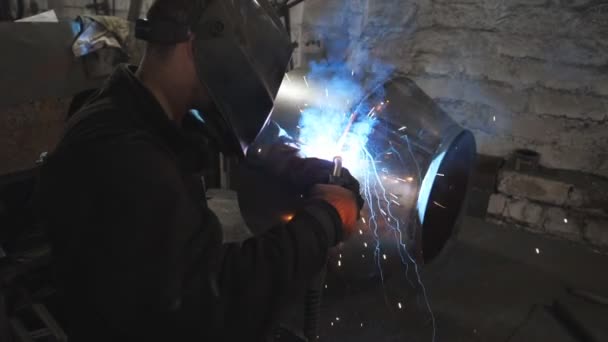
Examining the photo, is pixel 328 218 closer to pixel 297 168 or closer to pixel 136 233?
pixel 297 168

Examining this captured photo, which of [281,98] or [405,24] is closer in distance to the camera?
[281,98]

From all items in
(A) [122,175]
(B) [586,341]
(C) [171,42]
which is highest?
(C) [171,42]

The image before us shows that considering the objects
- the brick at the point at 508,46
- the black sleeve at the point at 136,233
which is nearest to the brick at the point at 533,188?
the brick at the point at 508,46

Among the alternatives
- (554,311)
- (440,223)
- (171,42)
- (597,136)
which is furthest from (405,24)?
(171,42)

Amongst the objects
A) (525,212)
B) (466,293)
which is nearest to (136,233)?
(466,293)

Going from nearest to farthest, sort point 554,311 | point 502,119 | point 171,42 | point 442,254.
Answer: point 171,42, point 442,254, point 554,311, point 502,119

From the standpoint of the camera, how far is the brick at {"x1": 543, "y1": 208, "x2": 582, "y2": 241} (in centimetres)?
278

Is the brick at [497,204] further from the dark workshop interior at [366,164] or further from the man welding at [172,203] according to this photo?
the man welding at [172,203]

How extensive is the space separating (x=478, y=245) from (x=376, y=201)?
1454 mm

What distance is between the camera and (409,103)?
163 centimetres

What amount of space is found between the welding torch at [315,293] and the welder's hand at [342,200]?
0.06 meters

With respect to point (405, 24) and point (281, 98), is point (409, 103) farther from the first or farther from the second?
point (405, 24)

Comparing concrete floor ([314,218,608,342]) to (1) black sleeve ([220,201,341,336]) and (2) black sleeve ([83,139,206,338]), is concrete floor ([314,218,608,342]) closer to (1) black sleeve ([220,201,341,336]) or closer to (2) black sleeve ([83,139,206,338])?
(1) black sleeve ([220,201,341,336])

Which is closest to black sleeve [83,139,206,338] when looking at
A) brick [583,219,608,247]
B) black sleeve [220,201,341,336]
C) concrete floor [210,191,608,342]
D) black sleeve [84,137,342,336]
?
black sleeve [84,137,342,336]
